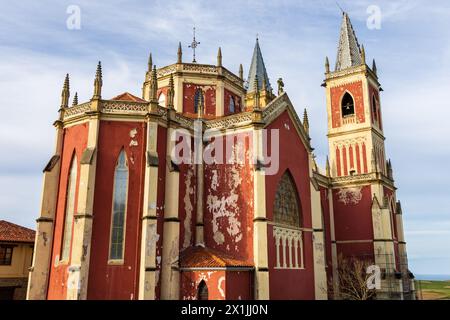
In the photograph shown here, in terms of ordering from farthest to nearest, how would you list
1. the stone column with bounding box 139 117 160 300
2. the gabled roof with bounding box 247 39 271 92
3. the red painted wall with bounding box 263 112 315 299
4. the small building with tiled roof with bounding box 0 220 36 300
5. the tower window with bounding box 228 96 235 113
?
the gabled roof with bounding box 247 39 271 92 < the tower window with bounding box 228 96 235 113 < the small building with tiled roof with bounding box 0 220 36 300 < the red painted wall with bounding box 263 112 315 299 < the stone column with bounding box 139 117 160 300

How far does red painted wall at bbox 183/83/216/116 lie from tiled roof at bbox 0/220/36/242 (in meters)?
15.6

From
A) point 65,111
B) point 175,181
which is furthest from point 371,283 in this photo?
point 65,111

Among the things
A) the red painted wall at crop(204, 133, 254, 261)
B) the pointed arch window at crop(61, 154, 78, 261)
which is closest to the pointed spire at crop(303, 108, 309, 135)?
the red painted wall at crop(204, 133, 254, 261)

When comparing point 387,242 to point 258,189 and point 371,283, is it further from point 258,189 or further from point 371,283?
point 258,189

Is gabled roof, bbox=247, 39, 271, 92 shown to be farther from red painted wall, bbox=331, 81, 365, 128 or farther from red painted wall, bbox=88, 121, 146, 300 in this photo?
red painted wall, bbox=88, 121, 146, 300

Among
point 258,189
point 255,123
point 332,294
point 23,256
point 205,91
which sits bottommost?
point 332,294

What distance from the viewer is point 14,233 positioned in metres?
32.1

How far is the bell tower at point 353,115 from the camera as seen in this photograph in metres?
42.0

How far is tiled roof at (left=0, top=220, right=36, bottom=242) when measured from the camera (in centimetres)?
3108

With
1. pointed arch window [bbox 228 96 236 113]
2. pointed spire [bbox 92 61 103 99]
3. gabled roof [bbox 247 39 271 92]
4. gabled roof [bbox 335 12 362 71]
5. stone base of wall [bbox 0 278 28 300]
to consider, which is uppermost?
gabled roof [bbox 335 12 362 71]

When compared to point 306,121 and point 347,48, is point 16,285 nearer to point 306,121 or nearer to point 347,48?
point 306,121

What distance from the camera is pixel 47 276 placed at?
77.0 ft
